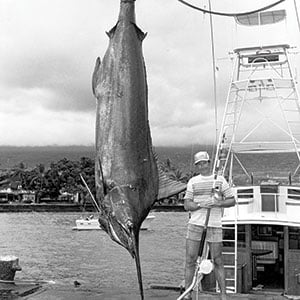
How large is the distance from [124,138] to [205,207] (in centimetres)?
170

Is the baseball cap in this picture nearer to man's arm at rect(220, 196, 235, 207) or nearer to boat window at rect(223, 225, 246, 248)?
man's arm at rect(220, 196, 235, 207)

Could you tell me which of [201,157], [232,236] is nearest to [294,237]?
[232,236]

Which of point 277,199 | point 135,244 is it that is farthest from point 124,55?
point 277,199

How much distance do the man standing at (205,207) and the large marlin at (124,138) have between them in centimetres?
149

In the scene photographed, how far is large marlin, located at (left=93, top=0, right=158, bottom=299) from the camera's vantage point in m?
3.21

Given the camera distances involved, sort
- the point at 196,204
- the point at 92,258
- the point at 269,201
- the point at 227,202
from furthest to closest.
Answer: the point at 92,258 < the point at 269,201 < the point at 196,204 < the point at 227,202

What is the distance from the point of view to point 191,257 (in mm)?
4945

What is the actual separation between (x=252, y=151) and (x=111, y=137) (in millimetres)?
7094

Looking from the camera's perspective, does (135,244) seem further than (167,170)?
No

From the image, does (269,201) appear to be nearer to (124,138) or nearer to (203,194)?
(203,194)

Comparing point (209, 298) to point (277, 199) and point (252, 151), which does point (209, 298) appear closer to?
point (277, 199)

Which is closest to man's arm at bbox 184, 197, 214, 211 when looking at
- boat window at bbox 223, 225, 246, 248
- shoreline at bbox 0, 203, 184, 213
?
boat window at bbox 223, 225, 246, 248

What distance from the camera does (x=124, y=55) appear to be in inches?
136

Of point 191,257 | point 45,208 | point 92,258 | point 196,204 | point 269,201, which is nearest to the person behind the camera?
point 196,204
